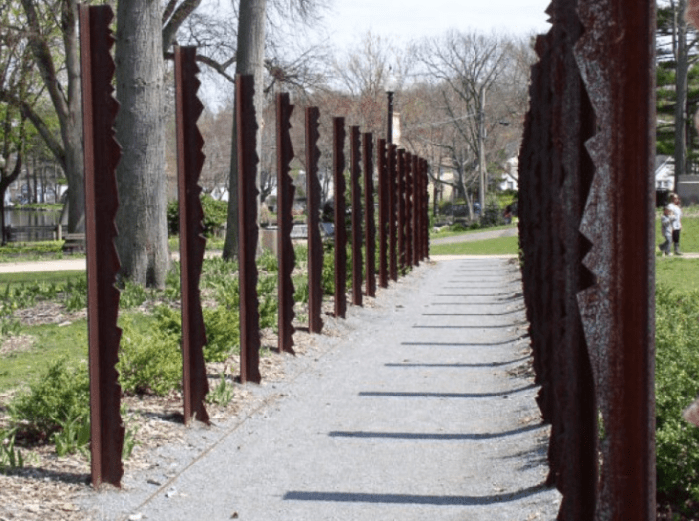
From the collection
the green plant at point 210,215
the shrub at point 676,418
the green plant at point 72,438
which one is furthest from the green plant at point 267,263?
the green plant at point 210,215

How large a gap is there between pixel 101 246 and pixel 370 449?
2235 mm

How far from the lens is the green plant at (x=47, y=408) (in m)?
6.39

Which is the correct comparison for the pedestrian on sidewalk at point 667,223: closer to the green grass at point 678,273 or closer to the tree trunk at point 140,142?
the green grass at point 678,273

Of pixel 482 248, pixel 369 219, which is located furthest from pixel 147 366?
pixel 482 248

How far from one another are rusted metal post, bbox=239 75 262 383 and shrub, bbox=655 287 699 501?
3.18 meters

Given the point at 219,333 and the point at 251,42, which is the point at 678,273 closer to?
the point at 251,42

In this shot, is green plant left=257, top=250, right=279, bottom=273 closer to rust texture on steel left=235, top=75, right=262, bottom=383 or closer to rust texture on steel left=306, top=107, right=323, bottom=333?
rust texture on steel left=306, top=107, right=323, bottom=333

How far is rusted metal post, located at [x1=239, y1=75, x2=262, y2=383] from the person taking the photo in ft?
29.0

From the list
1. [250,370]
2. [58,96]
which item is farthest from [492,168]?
[250,370]

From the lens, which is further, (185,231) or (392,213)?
(392,213)

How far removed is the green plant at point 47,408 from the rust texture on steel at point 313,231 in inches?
216

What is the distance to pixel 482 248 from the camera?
36281 mm

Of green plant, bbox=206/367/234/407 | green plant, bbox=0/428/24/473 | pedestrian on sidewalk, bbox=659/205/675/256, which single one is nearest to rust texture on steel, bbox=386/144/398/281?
pedestrian on sidewalk, bbox=659/205/675/256

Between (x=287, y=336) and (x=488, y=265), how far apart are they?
17448 millimetres
